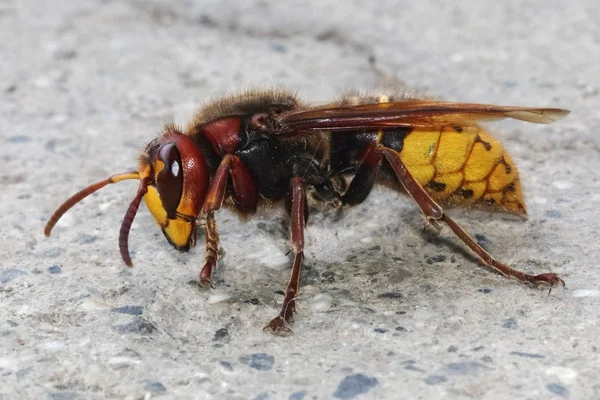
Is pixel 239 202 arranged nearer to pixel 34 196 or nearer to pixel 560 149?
pixel 34 196

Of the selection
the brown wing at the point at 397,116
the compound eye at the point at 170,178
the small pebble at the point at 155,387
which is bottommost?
the small pebble at the point at 155,387

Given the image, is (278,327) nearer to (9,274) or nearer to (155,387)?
(155,387)

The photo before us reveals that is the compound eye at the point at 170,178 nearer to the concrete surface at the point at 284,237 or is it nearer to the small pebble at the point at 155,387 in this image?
the concrete surface at the point at 284,237

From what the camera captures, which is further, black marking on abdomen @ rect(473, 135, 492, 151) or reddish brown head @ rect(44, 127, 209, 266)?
black marking on abdomen @ rect(473, 135, 492, 151)

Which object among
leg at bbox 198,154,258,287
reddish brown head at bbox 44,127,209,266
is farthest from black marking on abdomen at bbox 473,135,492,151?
reddish brown head at bbox 44,127,209,266

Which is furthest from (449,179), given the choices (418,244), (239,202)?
(239,202)

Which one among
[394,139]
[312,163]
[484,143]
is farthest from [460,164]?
[312,163]

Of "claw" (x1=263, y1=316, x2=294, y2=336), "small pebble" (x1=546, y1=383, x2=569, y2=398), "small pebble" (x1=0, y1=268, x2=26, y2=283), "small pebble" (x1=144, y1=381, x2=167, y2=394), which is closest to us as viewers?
"small pebble" (x1=546, y1=383, x2=569, y2=398)

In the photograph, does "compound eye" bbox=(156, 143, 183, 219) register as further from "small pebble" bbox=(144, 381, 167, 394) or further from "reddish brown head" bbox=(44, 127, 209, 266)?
"small pebble" bbox=(144, 381, 167, 394)

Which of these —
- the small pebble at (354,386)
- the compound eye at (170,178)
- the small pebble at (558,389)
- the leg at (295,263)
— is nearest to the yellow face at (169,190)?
the compound eye at (170,178)
